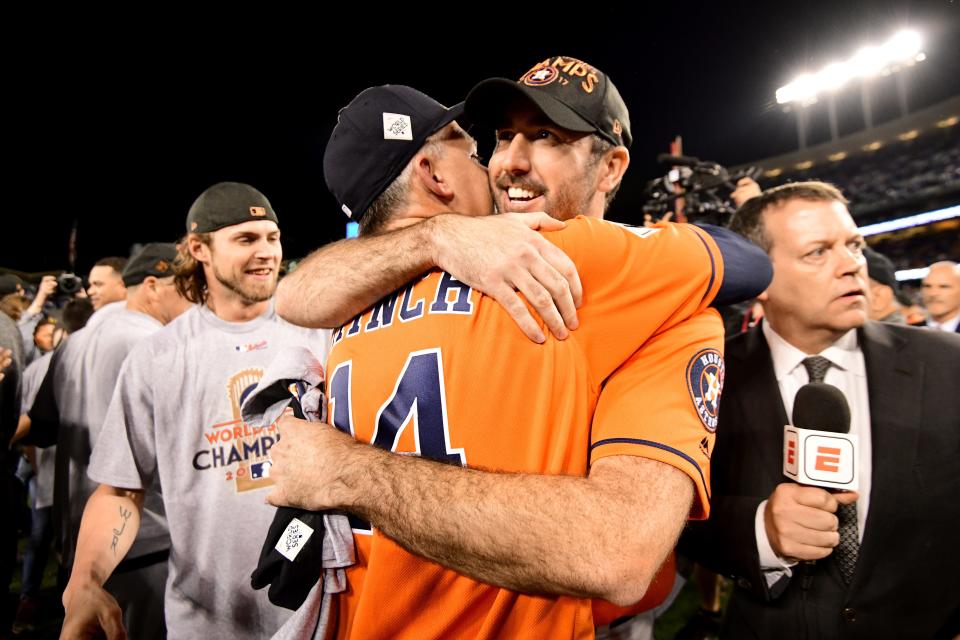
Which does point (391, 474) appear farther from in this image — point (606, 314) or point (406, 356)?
point (606, 314)

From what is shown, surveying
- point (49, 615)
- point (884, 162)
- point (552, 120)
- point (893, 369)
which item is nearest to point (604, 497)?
point (552, 120)

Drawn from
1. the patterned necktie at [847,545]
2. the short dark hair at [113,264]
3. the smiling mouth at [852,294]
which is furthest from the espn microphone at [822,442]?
the short dark hair at [113,264]

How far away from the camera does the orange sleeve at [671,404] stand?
1160 mm

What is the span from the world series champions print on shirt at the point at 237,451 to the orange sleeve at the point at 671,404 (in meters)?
1.81

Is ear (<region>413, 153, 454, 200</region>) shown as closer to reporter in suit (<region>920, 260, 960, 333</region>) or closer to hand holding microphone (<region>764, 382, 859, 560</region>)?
hand holding microphone (<region>764, 382, 859, 560</region>)

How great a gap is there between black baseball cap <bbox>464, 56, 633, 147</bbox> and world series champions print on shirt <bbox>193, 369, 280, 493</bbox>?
1.69m

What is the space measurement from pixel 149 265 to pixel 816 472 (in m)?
4.81

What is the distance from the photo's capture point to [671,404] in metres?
1.21

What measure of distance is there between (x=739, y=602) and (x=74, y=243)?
27.4m

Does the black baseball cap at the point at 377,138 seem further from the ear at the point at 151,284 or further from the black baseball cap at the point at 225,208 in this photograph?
the ear at the point at 151,284

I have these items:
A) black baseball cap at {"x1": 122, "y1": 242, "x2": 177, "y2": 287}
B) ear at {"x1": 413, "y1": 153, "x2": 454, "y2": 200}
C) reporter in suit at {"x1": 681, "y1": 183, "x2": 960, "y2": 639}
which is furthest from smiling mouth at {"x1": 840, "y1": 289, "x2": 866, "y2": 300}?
black baseball cap at {"x1": 122, "y1": 242, "x2": 177, "y2": 287}

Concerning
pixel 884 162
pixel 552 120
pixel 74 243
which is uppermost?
pixel 884 162

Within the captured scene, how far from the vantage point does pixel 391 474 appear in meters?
1.23

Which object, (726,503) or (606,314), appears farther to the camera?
(726,503)
